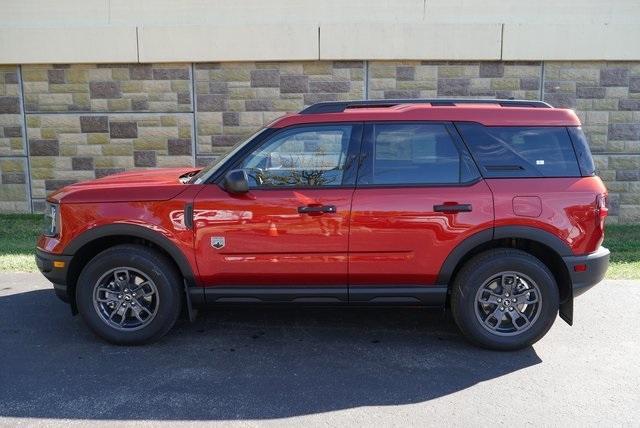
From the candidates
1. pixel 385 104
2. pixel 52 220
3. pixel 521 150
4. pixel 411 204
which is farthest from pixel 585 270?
pixel 52 220

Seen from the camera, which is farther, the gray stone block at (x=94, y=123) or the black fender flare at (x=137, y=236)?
the gray stone block at (x=94, y=123)

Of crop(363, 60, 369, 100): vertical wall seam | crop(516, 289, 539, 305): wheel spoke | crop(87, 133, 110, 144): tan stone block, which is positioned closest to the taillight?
crop(516, 289, 539, 305): wheel spoke

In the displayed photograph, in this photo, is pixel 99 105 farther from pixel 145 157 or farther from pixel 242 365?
pixel 242 365

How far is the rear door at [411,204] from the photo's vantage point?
14.3 feet

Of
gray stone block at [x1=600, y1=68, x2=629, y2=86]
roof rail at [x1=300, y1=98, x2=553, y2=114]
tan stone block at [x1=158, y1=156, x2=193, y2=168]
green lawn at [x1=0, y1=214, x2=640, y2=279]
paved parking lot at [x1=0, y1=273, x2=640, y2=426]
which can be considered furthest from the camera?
tan stone block at [x1=158, y1=156, x2=193, y2=168]

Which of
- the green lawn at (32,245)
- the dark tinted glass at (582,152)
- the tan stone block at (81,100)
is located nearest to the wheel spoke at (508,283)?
the dark tinted glass at (582,152)

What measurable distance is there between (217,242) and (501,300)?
2.24m

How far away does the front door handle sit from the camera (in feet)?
14.3

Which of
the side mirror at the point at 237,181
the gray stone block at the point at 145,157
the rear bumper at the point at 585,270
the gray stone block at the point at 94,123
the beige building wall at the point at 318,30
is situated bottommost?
the rear bumper at the point at 585,270

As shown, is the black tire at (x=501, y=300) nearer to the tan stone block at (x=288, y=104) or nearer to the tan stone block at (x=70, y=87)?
the tan stone block at (x=288, y=104)

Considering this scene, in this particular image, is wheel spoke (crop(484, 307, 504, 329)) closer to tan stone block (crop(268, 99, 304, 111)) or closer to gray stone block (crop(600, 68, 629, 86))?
tan stone block (crop(268, 99, 304, 111))

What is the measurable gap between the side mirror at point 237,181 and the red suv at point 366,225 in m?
0.01

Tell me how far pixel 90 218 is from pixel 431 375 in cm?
282

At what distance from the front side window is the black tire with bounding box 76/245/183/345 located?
3.25 ft
